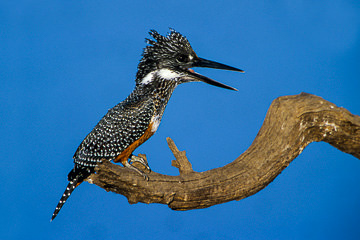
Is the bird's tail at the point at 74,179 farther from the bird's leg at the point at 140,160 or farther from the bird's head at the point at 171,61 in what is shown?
the bird's head at the point at 171,61

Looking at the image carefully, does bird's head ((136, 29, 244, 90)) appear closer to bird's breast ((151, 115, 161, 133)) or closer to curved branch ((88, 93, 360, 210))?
bird's breast ((151, 115, 161, 133))

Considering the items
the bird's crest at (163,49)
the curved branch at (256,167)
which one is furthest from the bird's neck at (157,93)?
the curved branch at (256,167)

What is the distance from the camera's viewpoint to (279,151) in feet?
9.40

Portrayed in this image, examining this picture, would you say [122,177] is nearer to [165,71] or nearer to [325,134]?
[165,71]

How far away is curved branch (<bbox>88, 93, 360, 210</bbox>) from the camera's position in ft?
9.05

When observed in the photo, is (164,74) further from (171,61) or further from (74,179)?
(74,179)

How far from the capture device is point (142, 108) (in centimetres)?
304

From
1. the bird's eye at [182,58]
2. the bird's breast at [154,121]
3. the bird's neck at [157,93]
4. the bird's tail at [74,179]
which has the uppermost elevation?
the bird's eye at [182,58]

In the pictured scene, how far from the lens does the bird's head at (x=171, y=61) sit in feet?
10.1

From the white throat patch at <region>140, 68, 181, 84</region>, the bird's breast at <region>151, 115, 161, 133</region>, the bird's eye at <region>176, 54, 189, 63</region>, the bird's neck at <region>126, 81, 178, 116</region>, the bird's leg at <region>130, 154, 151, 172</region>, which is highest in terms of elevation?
the bird's eye at <region>176, 54, 189, 63</region>

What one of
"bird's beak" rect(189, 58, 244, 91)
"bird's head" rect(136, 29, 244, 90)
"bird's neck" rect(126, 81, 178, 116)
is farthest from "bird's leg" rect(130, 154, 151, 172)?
"bird's beak" rect(189, 58, 244, 91)

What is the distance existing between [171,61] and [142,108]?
0.45m

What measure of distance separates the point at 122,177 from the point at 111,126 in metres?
0.53

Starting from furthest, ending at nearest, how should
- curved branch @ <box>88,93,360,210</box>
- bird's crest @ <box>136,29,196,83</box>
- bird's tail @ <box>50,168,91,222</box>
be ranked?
1. bird's crest @ <box>136,29,196,83</box>
2. bird's tail @ <box>50,168,91,222</box>
3. curved branch @ <box>88,93,360,210</box>
